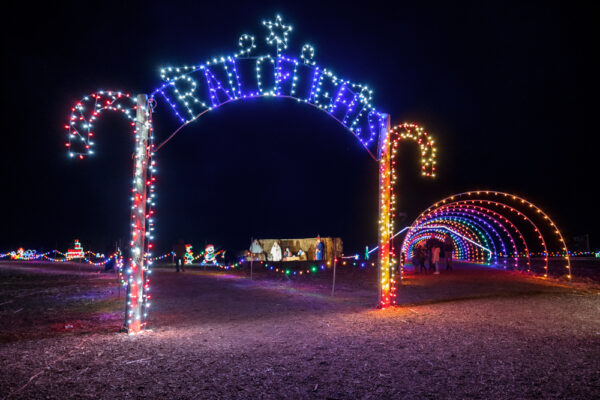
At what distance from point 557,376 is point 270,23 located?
781 centimetres

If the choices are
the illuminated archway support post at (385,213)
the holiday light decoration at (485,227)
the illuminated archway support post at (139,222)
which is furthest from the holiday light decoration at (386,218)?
the holiday light decoration at (485,227)

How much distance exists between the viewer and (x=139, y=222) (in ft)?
24.6

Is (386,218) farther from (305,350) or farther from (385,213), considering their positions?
(305,350)

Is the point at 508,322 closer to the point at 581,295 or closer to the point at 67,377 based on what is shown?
the point at 581,295

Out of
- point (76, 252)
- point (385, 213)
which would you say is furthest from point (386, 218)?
point (76, 252)

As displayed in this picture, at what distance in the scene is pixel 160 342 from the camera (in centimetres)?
634

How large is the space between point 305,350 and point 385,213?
488cm

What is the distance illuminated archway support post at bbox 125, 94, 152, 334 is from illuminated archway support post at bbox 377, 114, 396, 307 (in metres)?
5.21

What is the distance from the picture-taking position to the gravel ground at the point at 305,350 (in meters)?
4.35

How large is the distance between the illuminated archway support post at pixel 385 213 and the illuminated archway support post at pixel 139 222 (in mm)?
5213

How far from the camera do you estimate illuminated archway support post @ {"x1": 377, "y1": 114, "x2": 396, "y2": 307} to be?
9.71 m

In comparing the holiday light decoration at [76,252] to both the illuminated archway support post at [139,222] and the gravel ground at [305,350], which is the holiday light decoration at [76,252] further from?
A: the illuminated archway support post at [139,222]

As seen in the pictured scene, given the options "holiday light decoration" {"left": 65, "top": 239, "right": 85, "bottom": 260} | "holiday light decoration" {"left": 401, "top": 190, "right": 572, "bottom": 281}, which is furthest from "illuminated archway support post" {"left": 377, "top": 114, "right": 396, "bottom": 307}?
"holiday light decoration" {"left": 65, "top": 239, "right": 85, "bottom": 260}

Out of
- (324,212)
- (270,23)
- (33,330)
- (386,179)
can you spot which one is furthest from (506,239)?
(33,330)
